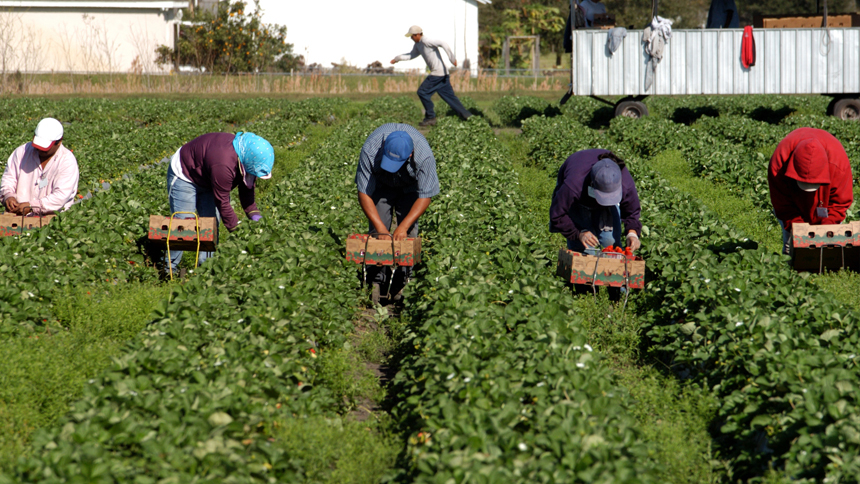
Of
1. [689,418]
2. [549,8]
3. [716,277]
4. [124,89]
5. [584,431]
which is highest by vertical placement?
[549,8]

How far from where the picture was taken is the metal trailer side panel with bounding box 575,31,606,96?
53.9ft

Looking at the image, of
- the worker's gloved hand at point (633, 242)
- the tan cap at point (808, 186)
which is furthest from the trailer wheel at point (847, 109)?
the worker's gloved hand at point (633, 242)

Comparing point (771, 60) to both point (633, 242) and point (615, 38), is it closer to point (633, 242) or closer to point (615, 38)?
point (615, 38)

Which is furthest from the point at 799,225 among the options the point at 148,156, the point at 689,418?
the point at 148,156

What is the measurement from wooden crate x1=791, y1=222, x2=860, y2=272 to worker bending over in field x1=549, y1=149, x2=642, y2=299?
126 centimetres

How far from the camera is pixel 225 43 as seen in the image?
32906mm

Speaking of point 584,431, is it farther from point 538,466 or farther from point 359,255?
point 359,255

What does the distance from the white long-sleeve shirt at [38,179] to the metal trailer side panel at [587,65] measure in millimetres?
12021

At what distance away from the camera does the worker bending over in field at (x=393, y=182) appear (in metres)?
5.90

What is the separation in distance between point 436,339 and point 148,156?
10.1 metres

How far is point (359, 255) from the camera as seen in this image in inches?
229

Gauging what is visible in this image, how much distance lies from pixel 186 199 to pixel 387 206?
175cm

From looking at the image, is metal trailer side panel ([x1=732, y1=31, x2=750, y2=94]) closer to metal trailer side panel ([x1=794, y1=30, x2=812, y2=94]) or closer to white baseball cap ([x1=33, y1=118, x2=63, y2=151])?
metal trailer side panel ([x1=794, y1=30, x2=812, y2=94])

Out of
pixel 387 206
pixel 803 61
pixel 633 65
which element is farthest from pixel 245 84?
pixel 387 206
